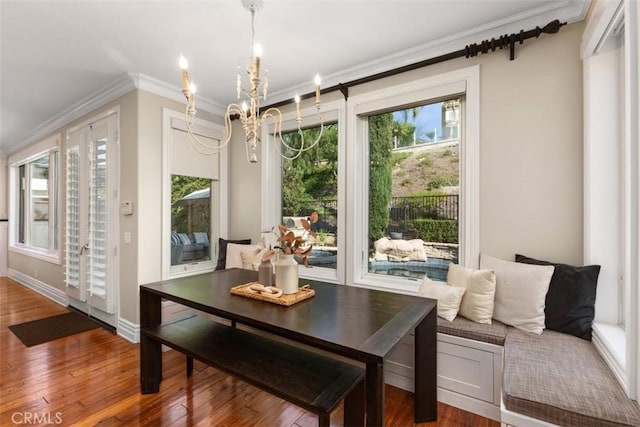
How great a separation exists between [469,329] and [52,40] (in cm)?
370

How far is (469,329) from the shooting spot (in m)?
1.93

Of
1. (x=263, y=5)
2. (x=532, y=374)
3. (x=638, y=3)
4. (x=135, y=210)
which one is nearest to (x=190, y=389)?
(x=135, y=210)

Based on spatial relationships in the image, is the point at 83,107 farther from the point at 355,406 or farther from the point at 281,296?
the point at 355,406

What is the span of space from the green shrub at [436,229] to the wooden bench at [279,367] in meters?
1.45

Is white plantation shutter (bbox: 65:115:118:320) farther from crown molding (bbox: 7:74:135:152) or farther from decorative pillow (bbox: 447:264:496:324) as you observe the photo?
decorative pillow (bbox: 447:264:496:324)

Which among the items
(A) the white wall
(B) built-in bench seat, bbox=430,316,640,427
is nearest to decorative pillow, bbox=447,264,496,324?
(B) built-in bench seat, bbox=430,316,640,427

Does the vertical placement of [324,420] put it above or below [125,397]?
above

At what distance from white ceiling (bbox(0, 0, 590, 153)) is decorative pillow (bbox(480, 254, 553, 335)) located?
66.5 inches

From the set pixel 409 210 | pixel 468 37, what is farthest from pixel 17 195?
pixel 468 37

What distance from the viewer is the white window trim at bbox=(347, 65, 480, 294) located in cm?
230

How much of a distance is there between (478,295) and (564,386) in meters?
0.74

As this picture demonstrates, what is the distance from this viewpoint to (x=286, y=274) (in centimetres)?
182

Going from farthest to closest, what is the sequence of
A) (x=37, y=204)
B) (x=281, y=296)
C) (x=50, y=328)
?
(x=37, y=204)
(x=50, y=328)
(x=281, y=296)

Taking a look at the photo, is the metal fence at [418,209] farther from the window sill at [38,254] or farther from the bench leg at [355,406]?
the window sill at [38,254]
